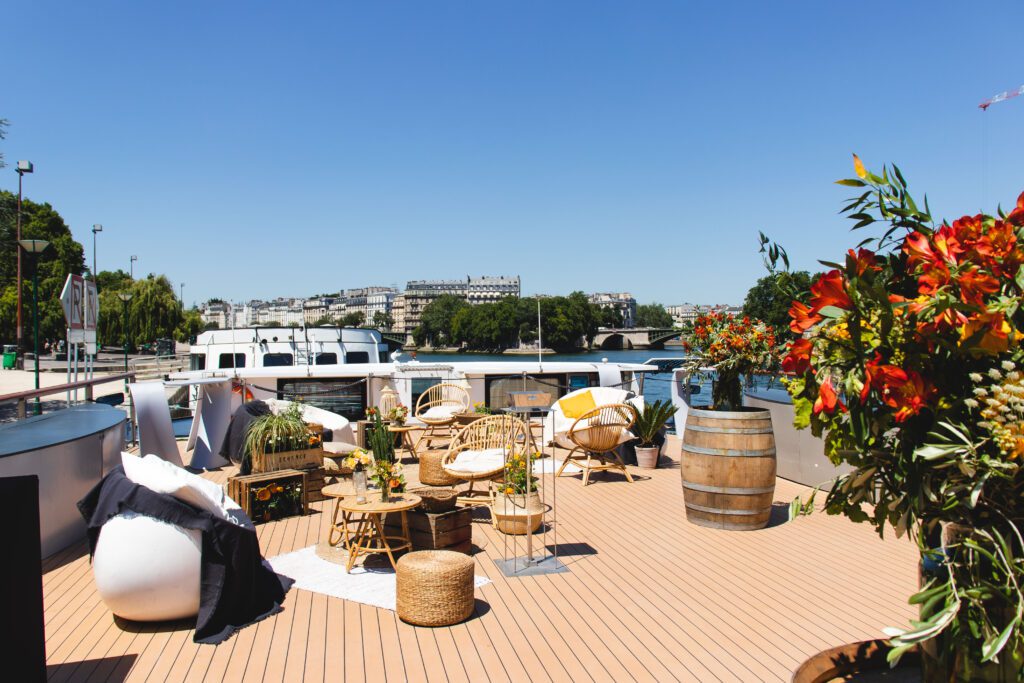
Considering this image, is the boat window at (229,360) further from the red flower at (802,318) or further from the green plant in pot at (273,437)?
the red flower at (802,318)

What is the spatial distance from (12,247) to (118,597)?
22.7 metres

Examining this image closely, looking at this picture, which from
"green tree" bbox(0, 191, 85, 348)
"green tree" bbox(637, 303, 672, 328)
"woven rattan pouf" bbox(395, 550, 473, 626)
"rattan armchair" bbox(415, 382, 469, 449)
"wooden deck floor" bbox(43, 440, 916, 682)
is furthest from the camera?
"green tree" bbox(637, 303, 672, 328)

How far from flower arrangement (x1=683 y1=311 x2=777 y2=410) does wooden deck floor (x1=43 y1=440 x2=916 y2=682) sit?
1.45 meters

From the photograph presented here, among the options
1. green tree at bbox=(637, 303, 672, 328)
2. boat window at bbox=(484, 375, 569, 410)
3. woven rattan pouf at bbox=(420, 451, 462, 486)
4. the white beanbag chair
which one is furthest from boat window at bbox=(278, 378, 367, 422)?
green tree at bbox=(637, 303, 672, 328)

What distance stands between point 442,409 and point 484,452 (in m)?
4.10

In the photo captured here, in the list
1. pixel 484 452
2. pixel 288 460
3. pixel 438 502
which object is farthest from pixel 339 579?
pixel 288 460

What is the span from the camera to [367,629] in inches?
172

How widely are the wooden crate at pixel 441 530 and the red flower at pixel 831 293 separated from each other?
4.14 m

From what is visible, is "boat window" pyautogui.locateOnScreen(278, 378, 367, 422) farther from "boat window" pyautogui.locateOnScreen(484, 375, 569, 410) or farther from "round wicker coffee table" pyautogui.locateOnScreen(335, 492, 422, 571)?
"round wicker coffee table" pyautogui.locateOnScreen(335, 492, 422, 571)

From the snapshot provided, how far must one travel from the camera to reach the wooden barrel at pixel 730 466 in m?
6.27

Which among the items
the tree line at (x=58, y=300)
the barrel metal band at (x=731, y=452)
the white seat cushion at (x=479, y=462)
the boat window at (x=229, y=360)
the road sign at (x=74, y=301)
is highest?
the tree line at (x=58, y=300)

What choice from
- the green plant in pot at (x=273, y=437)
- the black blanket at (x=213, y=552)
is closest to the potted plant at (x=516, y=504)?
the black blanket at (x=213, y=552)

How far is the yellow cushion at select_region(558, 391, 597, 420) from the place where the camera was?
31.6 feet

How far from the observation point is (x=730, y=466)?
633 centimetres
